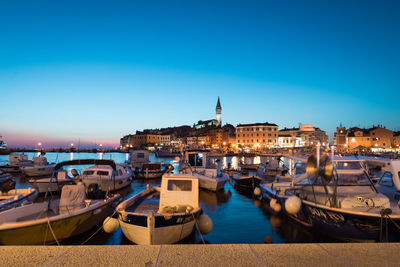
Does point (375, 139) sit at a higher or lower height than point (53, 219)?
higher

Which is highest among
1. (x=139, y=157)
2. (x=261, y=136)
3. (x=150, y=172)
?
(x=261, y=136)

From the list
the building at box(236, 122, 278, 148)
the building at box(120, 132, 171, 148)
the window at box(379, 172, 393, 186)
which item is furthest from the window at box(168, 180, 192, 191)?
the building at box(120, 132, 171, 148)

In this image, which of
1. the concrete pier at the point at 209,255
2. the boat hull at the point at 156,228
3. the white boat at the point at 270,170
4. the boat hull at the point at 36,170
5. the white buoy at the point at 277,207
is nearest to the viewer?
the concrete pier at the point at 209,255

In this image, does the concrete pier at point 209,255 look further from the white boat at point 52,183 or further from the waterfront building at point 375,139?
the waterfront building at point 375,139

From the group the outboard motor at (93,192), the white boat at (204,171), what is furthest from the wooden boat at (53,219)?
the white boat at (204,171)

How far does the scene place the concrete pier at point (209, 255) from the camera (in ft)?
11.9

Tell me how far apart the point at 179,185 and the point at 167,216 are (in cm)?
249

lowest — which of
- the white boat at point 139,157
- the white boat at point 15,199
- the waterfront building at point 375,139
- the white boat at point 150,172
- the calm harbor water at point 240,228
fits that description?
the calm harbor water at point 240,228

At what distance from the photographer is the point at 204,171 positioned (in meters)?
22.5

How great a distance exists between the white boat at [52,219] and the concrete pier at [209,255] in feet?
12.7

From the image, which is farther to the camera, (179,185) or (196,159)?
(196,159)

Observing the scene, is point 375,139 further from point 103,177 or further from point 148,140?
point 148,140

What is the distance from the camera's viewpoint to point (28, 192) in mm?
12938

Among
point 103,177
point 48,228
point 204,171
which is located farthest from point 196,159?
point 48,228
